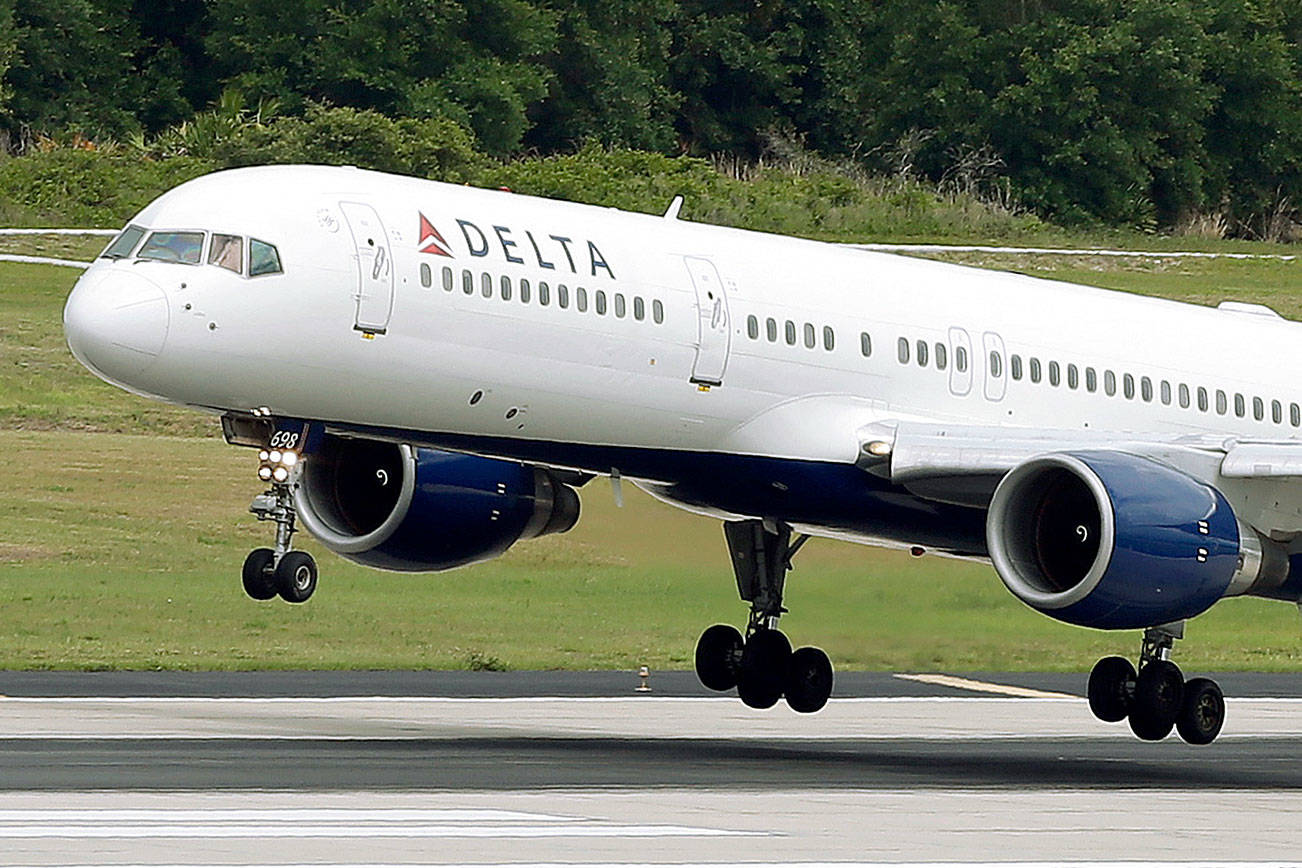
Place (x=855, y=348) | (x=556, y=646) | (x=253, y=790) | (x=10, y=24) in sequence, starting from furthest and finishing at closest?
(x=10, y=24)
(x=556, y=646)
(x=855, y=348)
(x=253, y=790)

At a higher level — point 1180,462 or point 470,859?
point 1180,462

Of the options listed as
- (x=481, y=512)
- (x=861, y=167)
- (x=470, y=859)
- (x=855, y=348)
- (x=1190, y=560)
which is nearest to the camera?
(x=470, y=859)

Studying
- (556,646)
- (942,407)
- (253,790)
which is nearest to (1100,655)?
(556,646)

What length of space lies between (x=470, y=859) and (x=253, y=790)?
15.0ft

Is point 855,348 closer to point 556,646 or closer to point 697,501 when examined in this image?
point 697,501

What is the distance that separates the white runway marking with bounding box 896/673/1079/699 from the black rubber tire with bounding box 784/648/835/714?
21.8 feet

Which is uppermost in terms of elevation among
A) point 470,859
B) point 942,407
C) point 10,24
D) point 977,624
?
point 10,24

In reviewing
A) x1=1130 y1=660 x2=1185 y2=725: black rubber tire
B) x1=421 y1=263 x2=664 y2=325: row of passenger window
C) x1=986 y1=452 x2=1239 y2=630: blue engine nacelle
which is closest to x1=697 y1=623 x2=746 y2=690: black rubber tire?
x1=1130 y1=660 x2=1185 y2=725: black rubber tire

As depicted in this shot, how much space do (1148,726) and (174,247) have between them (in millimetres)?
11194

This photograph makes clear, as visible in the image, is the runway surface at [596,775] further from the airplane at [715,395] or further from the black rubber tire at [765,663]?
the airplane at [715,395]

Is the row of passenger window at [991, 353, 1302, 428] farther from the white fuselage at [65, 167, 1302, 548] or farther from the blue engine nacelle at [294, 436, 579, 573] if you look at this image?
the blue engine nacelle at [294, 436, 579, 573]

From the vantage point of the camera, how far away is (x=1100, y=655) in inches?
1732

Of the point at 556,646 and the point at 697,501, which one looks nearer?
the point at 697,501

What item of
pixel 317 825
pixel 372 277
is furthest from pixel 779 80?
pixel 317 825
